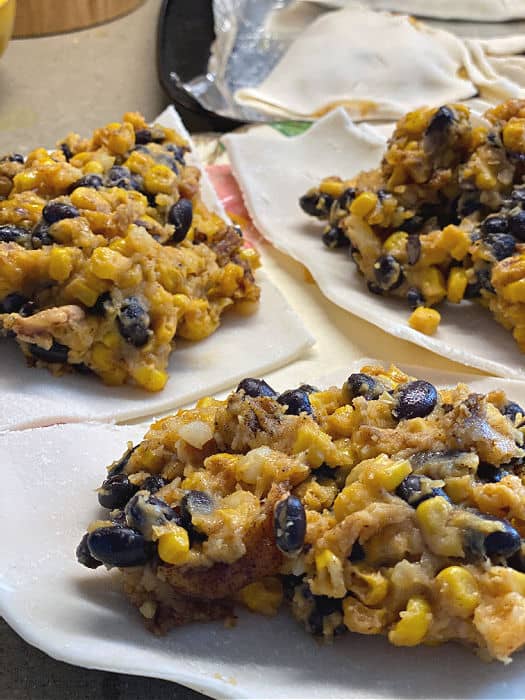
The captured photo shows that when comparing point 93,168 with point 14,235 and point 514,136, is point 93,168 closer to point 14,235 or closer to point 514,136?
point 14,235

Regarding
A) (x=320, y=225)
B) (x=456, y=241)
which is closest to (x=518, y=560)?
(x=456, y=241)

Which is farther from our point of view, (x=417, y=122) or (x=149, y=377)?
(x=417, y=122)

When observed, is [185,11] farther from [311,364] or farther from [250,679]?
[250,679]

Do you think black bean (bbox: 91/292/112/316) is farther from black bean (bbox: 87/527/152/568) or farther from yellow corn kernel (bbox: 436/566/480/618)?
yellow corn kernel (bbox: 436/566/480/618)

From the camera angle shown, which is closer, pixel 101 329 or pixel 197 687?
pixel 197 687

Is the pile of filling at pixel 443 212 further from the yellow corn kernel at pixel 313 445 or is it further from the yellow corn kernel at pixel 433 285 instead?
the yellow corn kernel at pixel 313 445

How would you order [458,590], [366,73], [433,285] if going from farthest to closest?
[366,73] → [433,285] → [458,590]

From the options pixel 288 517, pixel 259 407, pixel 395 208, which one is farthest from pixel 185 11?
pixel 288 517

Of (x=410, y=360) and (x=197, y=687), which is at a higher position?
(x=197, y=687)
